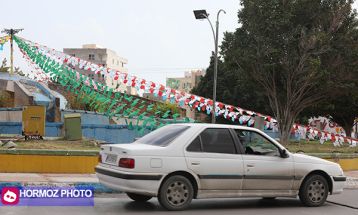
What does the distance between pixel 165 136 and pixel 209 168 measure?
3.14 ft

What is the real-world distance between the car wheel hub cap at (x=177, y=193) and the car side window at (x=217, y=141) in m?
0.78

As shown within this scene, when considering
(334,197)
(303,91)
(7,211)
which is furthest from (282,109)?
(7,211)

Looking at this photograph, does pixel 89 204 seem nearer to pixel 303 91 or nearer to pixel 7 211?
pixel 7 211

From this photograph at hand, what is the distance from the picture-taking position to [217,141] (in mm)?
8820

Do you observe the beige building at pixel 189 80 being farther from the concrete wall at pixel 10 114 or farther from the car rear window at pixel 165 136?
the car rear window at pixel 165 136

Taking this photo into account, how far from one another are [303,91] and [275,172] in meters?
16.1

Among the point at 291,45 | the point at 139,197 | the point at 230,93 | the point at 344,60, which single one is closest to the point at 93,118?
the point at 291,45

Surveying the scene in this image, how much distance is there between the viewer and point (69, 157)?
41.3 feet

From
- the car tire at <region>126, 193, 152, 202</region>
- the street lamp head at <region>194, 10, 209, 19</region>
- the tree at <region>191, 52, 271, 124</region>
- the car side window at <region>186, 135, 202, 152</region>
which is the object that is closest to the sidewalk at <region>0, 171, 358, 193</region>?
the car tire at <region>126, 193, 152, 202</region>

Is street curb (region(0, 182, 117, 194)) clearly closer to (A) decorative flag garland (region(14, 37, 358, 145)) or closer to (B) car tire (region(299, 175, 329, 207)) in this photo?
(B) car tire (region(299, 175, 329, 207))

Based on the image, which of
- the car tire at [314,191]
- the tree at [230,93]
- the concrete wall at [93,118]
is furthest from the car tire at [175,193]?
the tree at [230,93]

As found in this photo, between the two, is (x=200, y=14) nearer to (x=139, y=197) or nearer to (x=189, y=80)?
(x=139, y=197)

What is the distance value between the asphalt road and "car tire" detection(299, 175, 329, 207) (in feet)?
0.46

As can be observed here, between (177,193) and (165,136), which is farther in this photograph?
(165,136)
